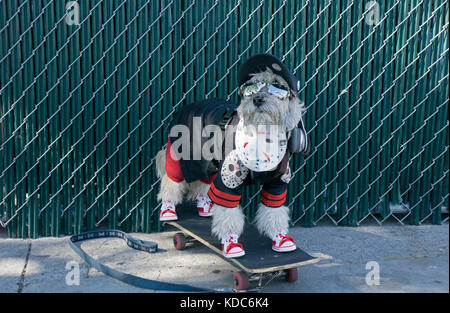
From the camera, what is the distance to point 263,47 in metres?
4.51

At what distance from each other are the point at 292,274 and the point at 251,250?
1.02ft

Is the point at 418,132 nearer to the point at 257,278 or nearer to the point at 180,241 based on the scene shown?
the point at 257,278

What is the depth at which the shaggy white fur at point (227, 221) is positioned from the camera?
3572mm

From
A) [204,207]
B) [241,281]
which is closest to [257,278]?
[241,281]

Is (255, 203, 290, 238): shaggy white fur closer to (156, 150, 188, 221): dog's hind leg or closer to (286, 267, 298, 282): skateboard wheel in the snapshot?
(286, 267, 298, 282): skateboard wheel

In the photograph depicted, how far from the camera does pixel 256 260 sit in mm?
3533

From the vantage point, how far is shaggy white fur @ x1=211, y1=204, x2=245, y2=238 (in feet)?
11.7

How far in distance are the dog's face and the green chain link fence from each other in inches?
45.2

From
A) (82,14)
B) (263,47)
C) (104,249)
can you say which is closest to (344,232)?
(263,47)

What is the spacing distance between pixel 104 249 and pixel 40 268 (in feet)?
1.70

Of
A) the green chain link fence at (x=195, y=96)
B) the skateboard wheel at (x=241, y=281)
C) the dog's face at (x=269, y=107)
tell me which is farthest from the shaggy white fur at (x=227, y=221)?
the green chain link fence at (x=195, y=96)

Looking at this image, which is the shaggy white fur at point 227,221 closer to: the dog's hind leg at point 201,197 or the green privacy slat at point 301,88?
the dog's hind leg at point 201,197

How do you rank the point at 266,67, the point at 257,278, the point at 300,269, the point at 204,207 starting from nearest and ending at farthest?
1. the point at 266,67
2. the point at 257,278
3. the point at 300,269
4. the point at 204,207

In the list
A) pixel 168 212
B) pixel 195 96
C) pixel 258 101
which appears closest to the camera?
pixel 258 101
